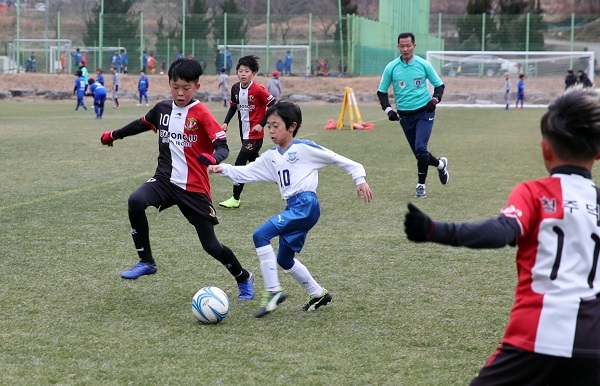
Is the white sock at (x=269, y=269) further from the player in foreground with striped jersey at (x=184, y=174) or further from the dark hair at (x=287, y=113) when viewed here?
the dark hair at (x=287, y=113)

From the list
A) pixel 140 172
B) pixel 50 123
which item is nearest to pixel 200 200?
pixel 140 172

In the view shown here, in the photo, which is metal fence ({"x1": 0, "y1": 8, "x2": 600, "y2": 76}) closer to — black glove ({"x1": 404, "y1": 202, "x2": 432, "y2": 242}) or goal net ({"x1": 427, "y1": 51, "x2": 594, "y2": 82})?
goal net ({"x1": 427, "y1": 51, "x2": 594, "y2": 82})

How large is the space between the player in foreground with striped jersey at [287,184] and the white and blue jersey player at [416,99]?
574 cm

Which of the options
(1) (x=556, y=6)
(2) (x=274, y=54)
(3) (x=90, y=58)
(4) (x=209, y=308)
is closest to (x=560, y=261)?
(4) (x=209, y=308)

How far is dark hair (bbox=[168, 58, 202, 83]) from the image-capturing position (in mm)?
5996

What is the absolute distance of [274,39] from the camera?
4694 centimetres

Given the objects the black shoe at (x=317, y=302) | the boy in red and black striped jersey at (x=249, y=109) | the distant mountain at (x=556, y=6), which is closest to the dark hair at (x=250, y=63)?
the boy in red and black striped jersey at (x=249, y=109)

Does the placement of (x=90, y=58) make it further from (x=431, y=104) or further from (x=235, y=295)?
(x=235, y=295)

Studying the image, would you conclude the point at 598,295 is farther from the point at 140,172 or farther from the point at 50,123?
the point at 50,123

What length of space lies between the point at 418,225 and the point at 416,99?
8.86 metres

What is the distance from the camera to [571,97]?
2.88 meters

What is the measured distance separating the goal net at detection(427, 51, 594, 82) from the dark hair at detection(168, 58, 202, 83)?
35.7 meters

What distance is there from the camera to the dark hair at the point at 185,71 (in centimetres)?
600

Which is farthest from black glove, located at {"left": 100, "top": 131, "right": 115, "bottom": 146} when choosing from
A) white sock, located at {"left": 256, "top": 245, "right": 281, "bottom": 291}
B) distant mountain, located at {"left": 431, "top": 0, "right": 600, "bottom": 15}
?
distant mountain, located at {"left": 431, "top": 0, "right": 600, "bottom": 15}
